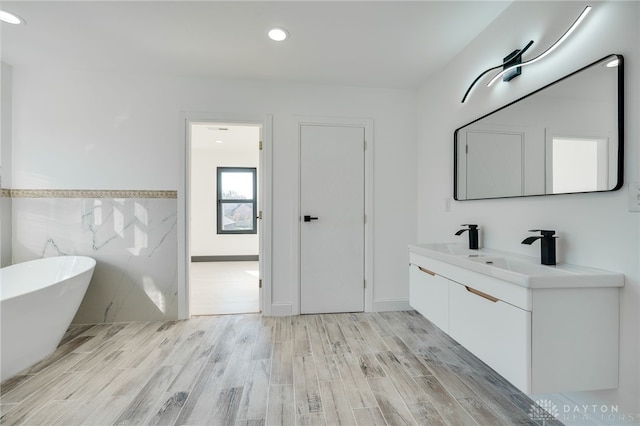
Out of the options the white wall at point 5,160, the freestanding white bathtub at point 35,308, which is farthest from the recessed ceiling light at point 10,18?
the freestanding white bathtub at point 35,308

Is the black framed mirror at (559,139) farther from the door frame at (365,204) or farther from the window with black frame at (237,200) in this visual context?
the window with black frame at (237,200)

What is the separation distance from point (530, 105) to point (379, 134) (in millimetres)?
1540

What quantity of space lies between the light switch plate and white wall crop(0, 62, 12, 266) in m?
4.44

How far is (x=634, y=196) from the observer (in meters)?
1.15

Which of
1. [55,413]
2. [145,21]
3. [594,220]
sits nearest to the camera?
[594,220]

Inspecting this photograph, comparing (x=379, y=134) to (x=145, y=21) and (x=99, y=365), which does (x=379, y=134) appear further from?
(x=99, y=365)

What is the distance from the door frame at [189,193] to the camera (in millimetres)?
2773

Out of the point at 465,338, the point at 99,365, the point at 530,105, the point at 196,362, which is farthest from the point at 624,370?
the point at 99,365

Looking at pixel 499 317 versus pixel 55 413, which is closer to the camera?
pixel 499 317

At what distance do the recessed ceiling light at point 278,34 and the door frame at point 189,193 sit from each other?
84 centimetres

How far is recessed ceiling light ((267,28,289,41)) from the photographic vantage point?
203 cm

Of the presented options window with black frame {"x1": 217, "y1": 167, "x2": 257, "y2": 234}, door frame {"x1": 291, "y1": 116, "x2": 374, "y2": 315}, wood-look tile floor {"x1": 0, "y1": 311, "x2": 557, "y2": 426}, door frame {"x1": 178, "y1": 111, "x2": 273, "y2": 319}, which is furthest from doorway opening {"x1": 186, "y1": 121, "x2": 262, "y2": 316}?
wood-look tile floor {"x1": 0, "y1": 311, "x2": 557, "y2": 426}

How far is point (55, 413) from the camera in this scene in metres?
1.50

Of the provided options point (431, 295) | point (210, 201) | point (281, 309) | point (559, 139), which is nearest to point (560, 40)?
point (559, 139)
